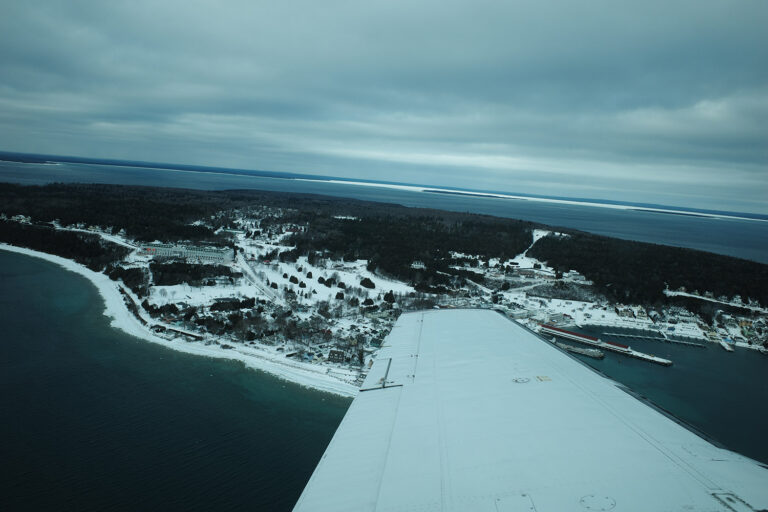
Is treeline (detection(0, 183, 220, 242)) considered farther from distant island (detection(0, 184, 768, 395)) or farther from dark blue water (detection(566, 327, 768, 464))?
dark blue water (detection(566, 327, 768, 464))

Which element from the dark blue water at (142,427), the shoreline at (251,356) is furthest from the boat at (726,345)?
the dark blue water at (142,427)

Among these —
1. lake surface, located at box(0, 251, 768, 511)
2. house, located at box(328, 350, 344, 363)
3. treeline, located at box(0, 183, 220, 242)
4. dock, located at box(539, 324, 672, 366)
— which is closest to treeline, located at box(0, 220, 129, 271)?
treeline, located at box(0, 183, 220, 242)

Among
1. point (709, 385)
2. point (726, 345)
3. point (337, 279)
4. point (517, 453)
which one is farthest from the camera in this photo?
point (337, 279)

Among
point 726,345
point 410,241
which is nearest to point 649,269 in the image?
point 726,345

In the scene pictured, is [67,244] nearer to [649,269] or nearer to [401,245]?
[401,245]

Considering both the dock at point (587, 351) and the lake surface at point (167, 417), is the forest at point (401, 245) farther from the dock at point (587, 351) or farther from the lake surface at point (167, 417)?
the dock at point (587, 351)

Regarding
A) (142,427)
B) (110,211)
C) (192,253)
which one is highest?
(110,211)
